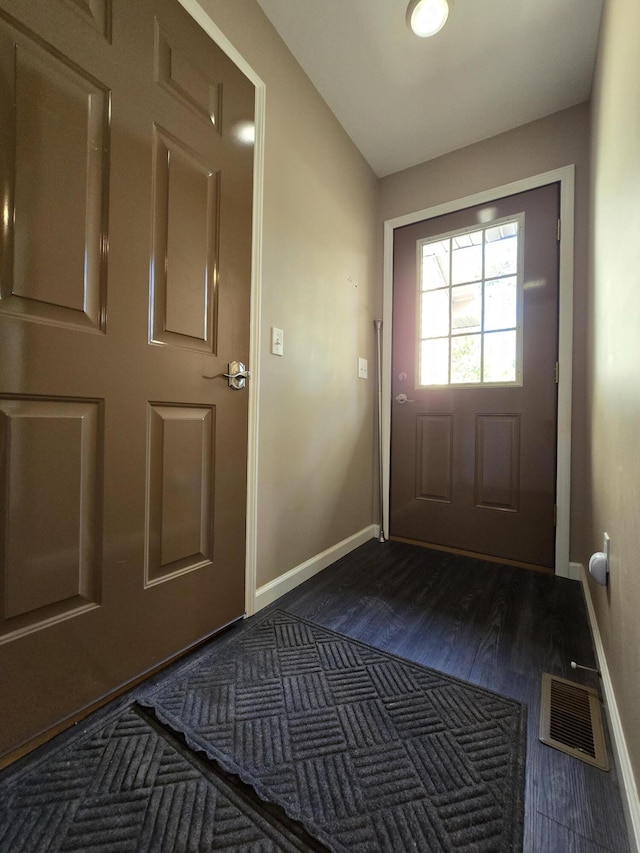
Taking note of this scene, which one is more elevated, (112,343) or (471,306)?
A: (471,306)

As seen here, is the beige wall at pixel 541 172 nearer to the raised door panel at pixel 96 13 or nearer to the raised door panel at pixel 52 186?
the raised door panel at pixel 96 13

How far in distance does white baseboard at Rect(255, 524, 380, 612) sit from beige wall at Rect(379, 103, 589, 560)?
3.80 ft

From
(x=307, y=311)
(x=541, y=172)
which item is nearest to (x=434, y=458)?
(x=307, y=311)

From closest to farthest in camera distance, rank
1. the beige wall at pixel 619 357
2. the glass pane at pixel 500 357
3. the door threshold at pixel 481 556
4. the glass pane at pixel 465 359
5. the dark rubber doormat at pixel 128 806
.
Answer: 1. the dark rubber doormat at pixel 128 806
2. the beige wall at pixel 619 357
3. the door threshold at pixel 481 556
4. the glass pane at pixel 500 357
5. the glass pane at pixel 465 359

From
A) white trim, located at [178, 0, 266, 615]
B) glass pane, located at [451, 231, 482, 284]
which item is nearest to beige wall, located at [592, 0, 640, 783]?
glass pane, located at [451, 231, 482, 284]

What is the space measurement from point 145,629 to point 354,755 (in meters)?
0.67

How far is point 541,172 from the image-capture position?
191cm

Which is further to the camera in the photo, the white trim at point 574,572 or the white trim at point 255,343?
the white trim at point 574,572

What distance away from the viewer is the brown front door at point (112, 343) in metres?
0.80

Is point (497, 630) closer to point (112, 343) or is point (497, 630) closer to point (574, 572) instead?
point (574, 572)

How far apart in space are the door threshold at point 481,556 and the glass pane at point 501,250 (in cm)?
165

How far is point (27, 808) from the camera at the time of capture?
697mm

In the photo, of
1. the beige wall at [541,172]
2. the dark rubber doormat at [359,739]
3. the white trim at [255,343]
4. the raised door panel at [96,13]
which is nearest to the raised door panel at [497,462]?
the beige wall at [541,172]

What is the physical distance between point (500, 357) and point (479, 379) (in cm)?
17
